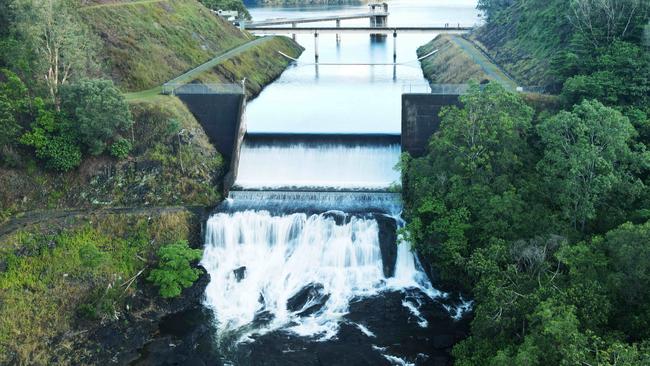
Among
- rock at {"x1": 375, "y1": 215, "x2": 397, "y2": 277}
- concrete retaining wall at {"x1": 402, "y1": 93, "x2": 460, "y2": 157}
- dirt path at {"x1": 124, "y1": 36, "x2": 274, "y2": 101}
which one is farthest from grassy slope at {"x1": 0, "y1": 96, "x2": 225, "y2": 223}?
concrete retaining wall at {"x1": 402, "y1": 93, "x2": 460, "y2": 157}

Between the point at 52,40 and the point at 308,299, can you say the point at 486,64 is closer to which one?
the point at 308,299

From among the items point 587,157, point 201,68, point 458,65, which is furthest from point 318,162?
point 458,65

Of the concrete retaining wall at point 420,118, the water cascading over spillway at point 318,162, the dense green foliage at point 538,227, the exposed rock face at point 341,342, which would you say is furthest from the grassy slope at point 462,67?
the exposed rock face at point 341,342

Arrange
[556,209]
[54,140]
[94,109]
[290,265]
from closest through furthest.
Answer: [556,209] < [290,265] < [94,109] < [54,140]

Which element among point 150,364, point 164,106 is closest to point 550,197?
point 150,364

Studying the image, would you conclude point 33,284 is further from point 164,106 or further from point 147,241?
point 164,106
